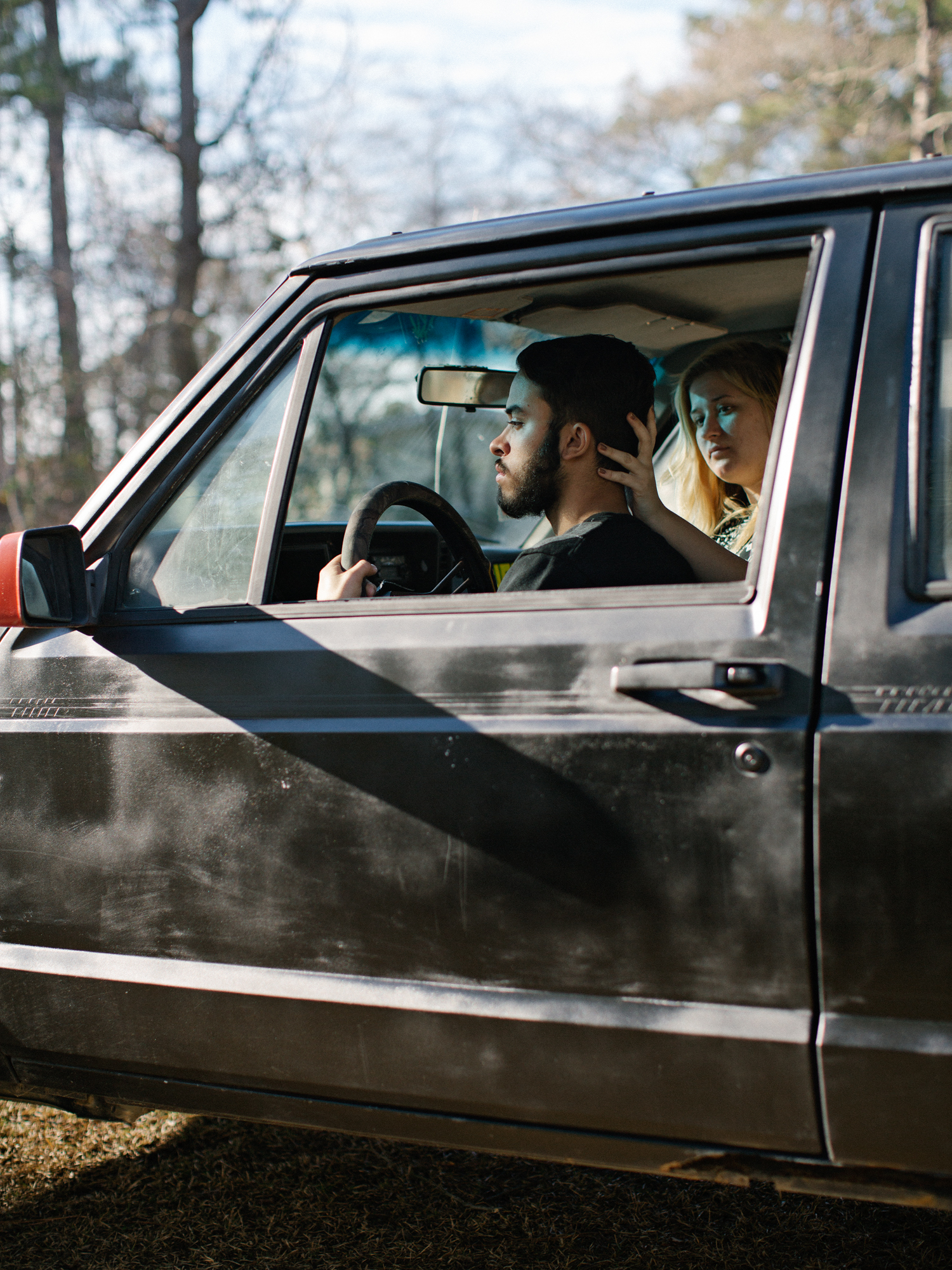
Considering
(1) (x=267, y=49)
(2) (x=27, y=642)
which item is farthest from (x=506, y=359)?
(1) (x=267, y=49)

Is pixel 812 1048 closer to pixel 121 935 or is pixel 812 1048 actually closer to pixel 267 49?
pixel 121 935

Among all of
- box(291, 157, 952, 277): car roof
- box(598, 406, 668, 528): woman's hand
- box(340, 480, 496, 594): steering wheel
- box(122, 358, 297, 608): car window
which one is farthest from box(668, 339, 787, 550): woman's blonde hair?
box(122, 358, 297, 608): car window

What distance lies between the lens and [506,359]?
315 cm

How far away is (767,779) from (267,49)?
1737 centimetres

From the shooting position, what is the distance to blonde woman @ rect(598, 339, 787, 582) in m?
2.92

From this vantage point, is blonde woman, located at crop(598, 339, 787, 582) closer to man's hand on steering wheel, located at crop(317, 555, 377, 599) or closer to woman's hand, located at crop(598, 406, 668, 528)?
woman's hand, located at crop(598, 406, 668, 528)

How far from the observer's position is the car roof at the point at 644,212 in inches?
67.6

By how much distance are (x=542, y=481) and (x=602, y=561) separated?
1.26 feet

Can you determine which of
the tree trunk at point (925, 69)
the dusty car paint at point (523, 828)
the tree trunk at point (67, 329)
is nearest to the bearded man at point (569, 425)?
the dusty car paint at point (523, 828)

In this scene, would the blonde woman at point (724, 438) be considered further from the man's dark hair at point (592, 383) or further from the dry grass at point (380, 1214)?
the dry grass at point (380, 1214)

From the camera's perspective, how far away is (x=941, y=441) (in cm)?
164

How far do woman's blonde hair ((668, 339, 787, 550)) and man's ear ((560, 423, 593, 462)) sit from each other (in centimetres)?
53

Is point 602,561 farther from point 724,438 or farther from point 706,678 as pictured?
point 724,438

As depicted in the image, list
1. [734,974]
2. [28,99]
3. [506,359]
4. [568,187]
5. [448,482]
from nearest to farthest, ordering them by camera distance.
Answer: [734,974]
[506,359]
[448,482]
[28,99]
[568,187]
